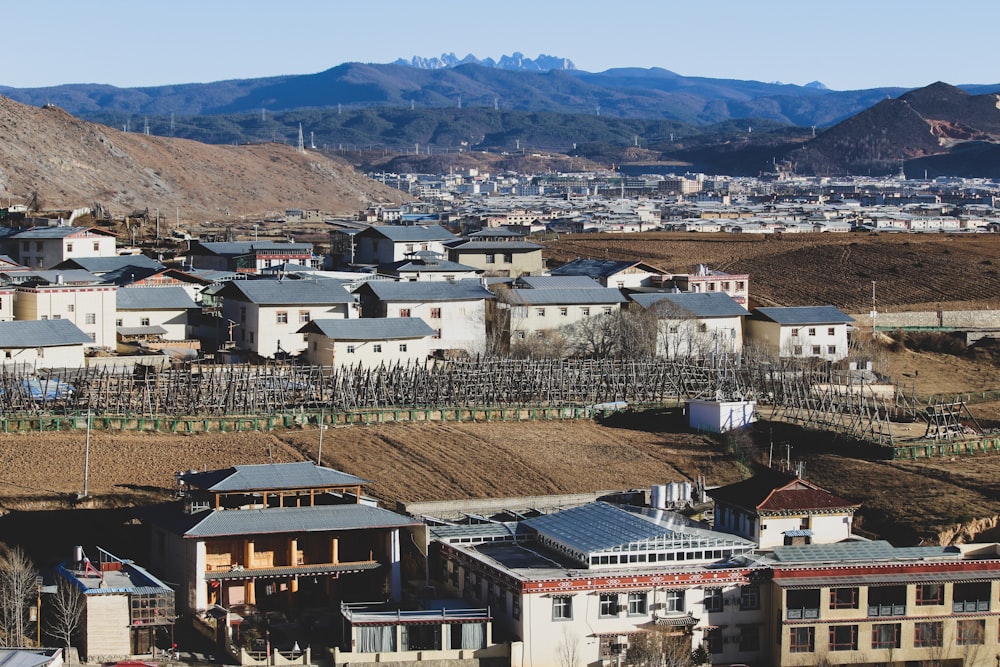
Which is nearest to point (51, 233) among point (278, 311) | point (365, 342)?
point (278, 311)

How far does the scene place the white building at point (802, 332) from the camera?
50.4 m

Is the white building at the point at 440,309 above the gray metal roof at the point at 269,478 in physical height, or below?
above

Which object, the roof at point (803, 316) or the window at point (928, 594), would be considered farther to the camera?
the roof at point (803, 316)

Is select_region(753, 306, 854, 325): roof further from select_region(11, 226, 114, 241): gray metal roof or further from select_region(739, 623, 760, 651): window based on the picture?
select_region(739, 623, 760, 651): window

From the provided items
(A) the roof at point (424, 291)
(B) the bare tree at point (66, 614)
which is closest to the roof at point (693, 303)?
(A) the roof at point (424, 291)

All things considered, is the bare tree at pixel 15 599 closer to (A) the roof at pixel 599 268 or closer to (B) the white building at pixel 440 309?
(B) the white building at pixel 440 309

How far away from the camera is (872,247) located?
7412 cm

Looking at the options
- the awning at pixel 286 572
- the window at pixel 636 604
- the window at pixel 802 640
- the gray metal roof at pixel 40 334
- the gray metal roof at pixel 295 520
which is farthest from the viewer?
the gray metal roof at pixel 40 334

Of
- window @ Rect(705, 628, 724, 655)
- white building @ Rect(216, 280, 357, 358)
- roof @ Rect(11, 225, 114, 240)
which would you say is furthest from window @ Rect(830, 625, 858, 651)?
roof @ Rect(11, 225, 114, 240)

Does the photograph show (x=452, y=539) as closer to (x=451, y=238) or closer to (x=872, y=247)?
(x=451, y=238)

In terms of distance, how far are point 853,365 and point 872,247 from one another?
85.1ft

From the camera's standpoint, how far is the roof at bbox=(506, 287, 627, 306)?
5003 centimetres

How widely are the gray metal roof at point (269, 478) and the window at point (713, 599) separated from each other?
624 cm

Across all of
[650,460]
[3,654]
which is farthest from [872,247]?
[3,654]
